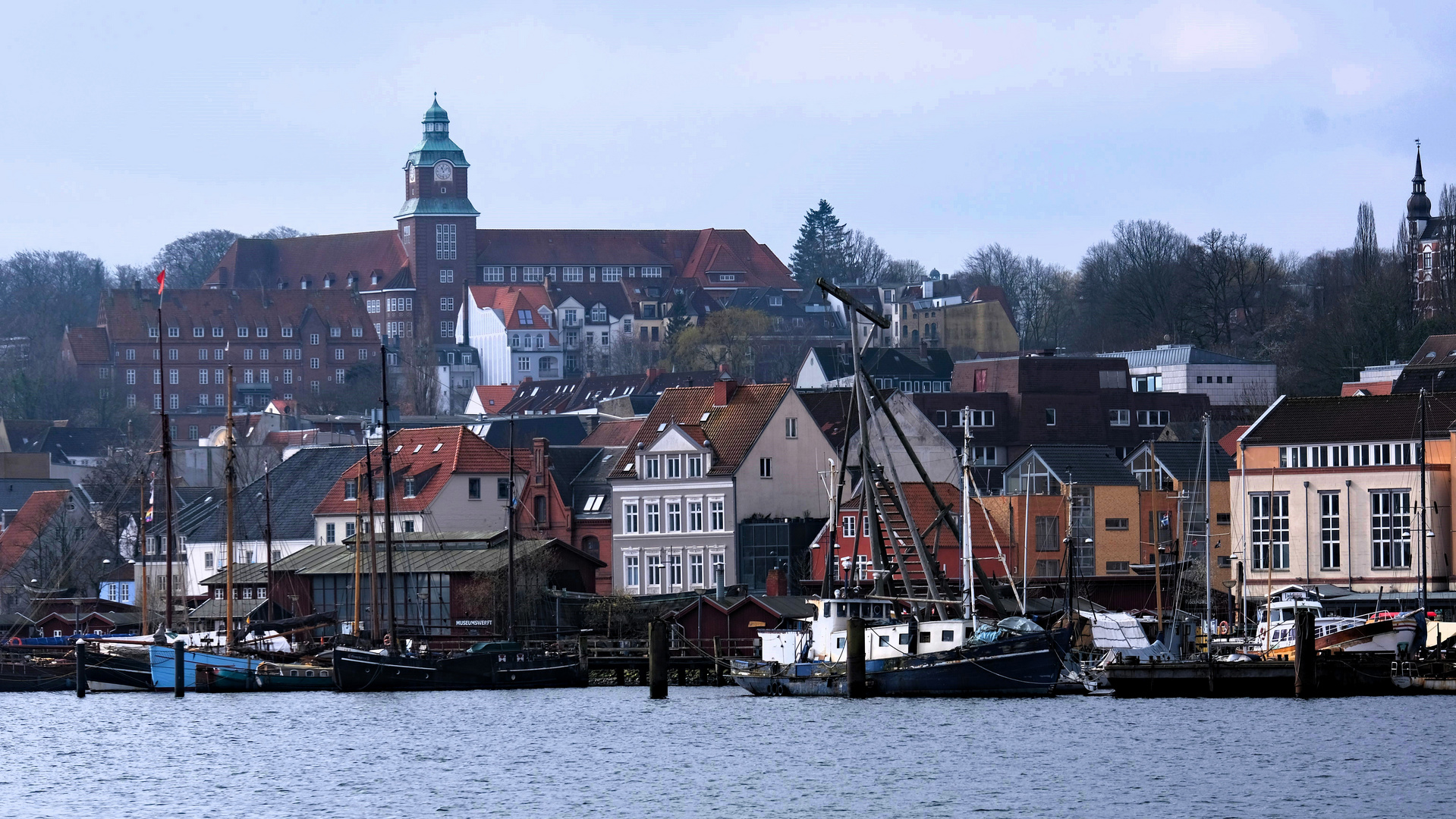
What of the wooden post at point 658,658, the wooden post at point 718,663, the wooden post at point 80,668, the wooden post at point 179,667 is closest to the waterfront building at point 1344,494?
the wooden post at point 718,663

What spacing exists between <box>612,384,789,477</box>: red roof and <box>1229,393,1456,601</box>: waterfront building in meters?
19.9

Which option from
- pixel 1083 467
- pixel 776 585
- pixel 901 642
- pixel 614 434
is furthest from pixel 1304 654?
pixel 614 434

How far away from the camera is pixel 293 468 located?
414 ft

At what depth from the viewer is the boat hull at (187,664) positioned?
8862 cm

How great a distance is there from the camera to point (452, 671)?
277 ft

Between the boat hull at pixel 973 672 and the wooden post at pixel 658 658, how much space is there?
533cm

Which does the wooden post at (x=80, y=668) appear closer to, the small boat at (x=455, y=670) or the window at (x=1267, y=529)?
the small boat at (x=455, y=670)

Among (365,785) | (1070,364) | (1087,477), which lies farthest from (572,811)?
(1070,364)

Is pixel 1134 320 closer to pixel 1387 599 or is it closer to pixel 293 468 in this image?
pixel 293 468

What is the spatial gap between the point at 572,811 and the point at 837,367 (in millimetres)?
125692

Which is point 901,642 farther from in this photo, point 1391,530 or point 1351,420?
point 1351,420

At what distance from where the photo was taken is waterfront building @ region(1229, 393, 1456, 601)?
9412cm

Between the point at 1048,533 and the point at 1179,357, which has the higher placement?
the point at 1179,357

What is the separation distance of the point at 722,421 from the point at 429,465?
14729 millimetres
